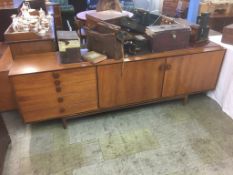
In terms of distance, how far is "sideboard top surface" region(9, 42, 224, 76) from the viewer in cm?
167

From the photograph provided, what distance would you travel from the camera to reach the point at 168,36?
1902 millimetres

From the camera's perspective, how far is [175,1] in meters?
4.55

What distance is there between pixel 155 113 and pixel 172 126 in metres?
0.25

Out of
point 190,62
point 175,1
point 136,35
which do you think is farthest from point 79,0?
point 190,62

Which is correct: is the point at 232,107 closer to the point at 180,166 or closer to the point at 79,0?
the point at 180,166

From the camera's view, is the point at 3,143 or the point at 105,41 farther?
the point at 105,41

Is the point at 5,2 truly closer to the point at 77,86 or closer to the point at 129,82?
the point at 77,86

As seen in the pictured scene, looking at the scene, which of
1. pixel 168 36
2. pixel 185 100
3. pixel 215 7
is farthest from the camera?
pixel 215 7

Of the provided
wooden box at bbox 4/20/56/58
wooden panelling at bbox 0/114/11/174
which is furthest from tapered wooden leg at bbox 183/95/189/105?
wooden panelling at bbox 0/114/11/174

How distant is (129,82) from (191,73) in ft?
2.22

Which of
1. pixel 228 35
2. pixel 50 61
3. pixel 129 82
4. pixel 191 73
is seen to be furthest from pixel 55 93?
pixel 228 35

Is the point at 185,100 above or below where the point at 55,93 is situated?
below

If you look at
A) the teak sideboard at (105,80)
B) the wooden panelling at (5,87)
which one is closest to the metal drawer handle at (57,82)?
the teak sideboard at (105,80)

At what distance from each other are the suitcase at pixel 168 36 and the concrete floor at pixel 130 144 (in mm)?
703
